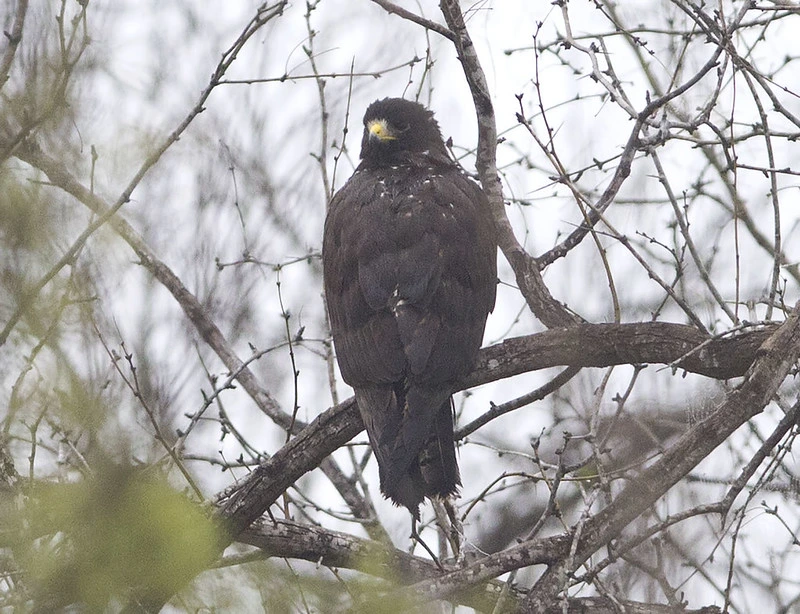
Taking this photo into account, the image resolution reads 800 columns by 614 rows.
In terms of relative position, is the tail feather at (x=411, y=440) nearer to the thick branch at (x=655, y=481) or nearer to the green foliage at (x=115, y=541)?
the thick branch at (x=655, y=481)

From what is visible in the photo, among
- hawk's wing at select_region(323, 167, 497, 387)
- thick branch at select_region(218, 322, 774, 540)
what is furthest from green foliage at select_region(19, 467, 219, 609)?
hawk's wing at select_region(323, 167, 497, 387)

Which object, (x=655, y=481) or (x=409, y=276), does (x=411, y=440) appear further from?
(x=655, y=481)

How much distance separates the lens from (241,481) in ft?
13.9

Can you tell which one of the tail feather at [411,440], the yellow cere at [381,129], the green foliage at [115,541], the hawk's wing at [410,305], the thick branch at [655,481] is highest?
the yellow cere at [381,129]

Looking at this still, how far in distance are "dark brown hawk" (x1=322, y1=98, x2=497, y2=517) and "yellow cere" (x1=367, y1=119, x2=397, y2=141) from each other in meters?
0.34

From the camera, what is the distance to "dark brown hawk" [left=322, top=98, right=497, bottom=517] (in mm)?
4285

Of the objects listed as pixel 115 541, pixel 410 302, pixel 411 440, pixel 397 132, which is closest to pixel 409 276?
pixel 410 302

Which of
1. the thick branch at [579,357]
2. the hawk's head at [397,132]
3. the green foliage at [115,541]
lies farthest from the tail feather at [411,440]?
the green foliage at [115,541]

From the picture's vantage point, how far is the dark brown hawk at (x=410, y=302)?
429 centimetres

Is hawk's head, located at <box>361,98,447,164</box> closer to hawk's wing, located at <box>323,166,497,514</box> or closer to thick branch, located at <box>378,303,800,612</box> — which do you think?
hawk's wing, located at <box>323,166,497,514</box>

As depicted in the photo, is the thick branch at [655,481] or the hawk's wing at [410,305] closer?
the thick branch at [655,481]

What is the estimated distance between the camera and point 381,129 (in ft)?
18.1

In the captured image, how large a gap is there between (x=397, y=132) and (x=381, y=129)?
0.28 ft

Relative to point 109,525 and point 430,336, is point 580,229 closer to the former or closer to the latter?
point 430,336
